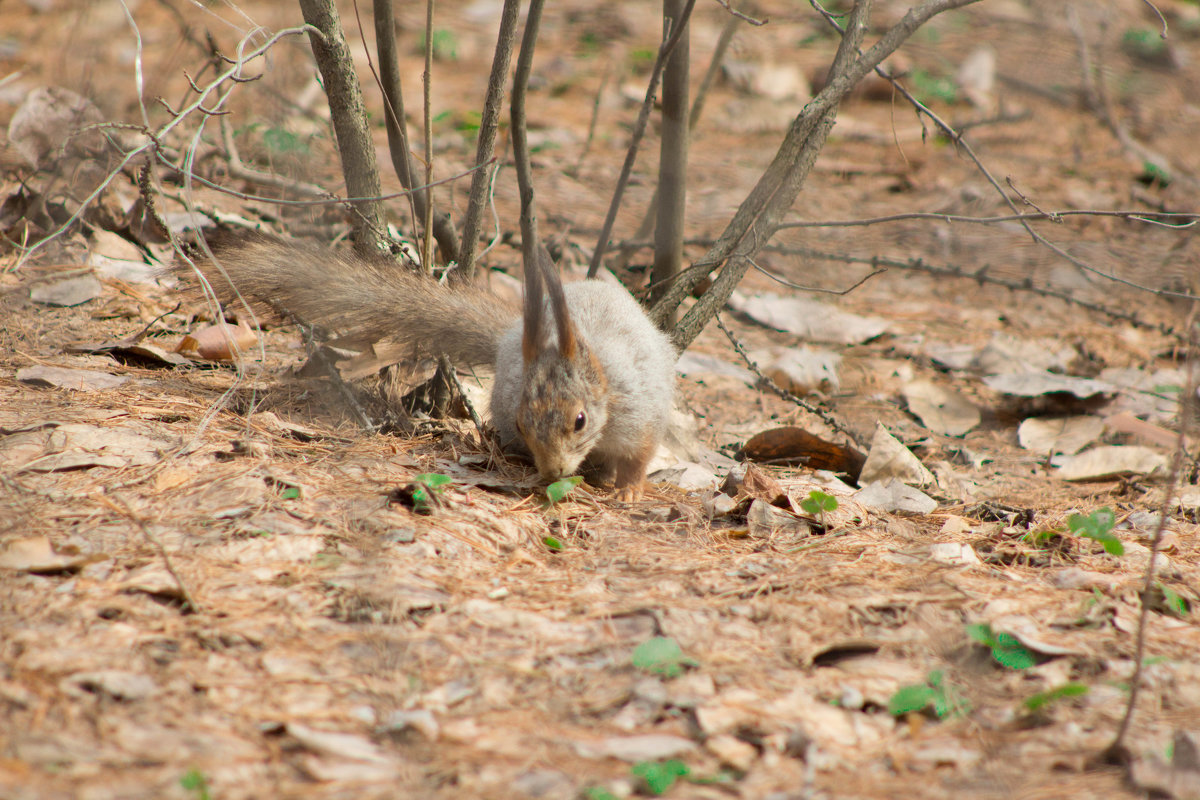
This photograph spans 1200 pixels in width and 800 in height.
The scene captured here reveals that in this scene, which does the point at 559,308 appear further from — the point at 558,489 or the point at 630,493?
the point at 630,493

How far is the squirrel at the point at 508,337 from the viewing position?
111 inches

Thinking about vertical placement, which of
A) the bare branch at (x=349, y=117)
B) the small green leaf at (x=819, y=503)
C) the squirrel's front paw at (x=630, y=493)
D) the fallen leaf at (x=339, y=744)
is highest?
the bare branch at (x=349, y=117)

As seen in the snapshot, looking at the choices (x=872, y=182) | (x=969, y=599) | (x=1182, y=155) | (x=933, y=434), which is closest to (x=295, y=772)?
(x=969, y=599)

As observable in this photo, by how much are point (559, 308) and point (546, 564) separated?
30.3 inches

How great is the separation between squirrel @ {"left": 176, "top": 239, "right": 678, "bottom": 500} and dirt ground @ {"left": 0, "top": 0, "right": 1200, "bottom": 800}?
0.17 meters

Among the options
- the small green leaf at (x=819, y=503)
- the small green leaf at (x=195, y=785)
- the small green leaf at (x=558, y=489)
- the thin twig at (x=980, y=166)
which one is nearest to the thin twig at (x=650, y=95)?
the thin twig at (x=980, y=166)

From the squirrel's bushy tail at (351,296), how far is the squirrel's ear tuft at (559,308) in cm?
61

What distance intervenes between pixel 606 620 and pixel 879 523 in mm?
1102

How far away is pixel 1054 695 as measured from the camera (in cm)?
168

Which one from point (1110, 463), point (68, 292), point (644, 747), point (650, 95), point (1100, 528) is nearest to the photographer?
point (644, 747)

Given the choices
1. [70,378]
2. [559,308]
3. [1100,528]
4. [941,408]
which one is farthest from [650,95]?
[70,378]

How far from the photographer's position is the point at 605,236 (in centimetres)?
364

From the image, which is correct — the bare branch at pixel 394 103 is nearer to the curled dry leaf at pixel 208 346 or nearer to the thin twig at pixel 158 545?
the curled dry leaf at pixel 208 346

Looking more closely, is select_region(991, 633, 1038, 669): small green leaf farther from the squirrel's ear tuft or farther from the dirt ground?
the squirrel's ear tuft
